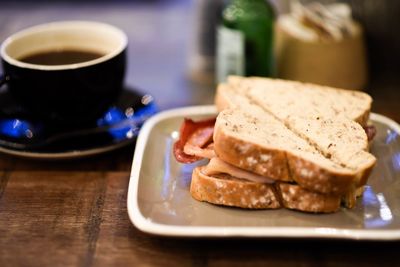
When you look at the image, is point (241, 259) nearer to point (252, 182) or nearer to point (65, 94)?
point (252, 182)

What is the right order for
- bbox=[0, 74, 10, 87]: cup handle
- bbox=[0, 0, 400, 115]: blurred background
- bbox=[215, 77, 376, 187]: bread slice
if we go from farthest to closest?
bbox=[0, 0, 400, 115]: blurred background
bbox=[0, 74, 10, 87]: cup handle
bbox=[215, 77, 376, 187]: bread slice

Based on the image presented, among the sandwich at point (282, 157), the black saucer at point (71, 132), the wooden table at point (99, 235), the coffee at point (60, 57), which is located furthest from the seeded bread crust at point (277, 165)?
the coffee at point (60, 57)

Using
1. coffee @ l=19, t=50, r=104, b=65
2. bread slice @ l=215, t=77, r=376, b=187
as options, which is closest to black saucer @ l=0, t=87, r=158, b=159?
coffee @ l=19, t=50, r=104, b=65

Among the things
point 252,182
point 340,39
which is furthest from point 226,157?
point 340,39

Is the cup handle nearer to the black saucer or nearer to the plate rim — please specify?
the black saucer

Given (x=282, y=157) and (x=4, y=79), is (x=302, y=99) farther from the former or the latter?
(x=4, y=79)

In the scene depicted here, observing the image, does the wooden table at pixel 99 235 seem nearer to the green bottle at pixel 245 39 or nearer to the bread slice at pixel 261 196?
the bread slice at pixel 261 196
